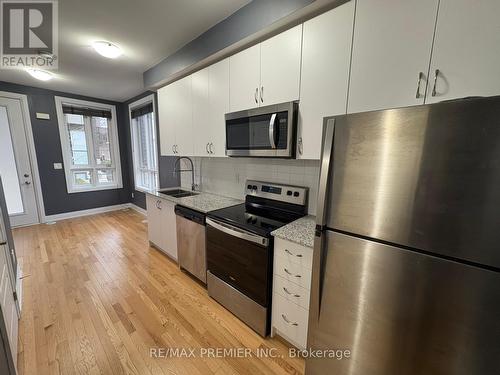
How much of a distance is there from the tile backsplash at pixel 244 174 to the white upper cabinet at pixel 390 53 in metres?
0.71

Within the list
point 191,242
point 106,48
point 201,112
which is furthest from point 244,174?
point 106,48

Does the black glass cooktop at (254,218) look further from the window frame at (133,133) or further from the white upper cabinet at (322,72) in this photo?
the window frame at (133,133)

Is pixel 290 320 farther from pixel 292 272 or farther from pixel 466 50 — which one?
pixel 466 50

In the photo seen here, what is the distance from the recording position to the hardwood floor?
4.83 feet

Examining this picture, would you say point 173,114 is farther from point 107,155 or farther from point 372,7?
point 107,155

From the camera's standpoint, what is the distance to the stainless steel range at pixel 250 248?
1572 millimetres

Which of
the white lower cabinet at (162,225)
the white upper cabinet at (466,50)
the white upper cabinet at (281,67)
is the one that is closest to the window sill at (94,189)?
the white lower cabinet at (162,225)

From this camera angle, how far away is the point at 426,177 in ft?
2.57

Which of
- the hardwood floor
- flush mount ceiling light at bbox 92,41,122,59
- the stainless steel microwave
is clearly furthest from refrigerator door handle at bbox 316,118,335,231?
flush mount ceiling light at bbox 92,41,122,59

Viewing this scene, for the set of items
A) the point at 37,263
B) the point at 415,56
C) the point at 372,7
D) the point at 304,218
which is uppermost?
the point at 372,7

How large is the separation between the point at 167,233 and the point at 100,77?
2823 millimetres

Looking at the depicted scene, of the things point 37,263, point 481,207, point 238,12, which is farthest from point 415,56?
point 37,263

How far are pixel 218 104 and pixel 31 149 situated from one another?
4.21m

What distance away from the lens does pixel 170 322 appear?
1.83m
